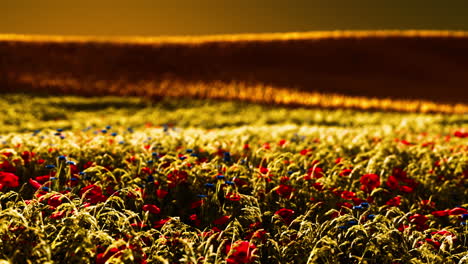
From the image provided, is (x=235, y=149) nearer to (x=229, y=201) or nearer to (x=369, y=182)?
(x=229, y=201)

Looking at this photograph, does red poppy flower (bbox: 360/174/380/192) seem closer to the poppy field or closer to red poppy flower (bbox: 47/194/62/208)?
the poppy field

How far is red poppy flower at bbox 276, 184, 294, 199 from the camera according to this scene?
4.54 metres

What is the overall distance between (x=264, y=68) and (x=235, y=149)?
2424 cm

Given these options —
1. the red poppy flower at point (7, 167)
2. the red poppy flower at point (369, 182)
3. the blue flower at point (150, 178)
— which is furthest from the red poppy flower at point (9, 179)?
the red poppy flower at point (369, 182)

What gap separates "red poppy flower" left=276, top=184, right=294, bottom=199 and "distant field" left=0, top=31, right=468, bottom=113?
53.8ft

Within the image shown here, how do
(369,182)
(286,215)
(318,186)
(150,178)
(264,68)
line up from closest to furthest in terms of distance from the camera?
(286,215) → (318,186) → (150,178) → (369,182) → (264,68)

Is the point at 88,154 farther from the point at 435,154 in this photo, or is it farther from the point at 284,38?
the point at 284,38

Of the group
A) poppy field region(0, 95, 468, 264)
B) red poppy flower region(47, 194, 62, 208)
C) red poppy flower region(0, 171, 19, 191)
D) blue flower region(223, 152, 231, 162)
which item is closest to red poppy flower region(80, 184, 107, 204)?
poppy field region(0, 95, 468, 264)

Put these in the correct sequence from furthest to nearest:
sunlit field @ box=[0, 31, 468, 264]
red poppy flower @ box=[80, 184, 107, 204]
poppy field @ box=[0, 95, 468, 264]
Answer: red poppy flower @ box=[80, 184, 107, 204]
sunlit field @ box=[0, 31, 468, 264]
poppy field @ box=[0, 95, 468, 264]

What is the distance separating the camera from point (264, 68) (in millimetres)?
30547

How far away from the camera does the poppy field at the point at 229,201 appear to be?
3.36 metres

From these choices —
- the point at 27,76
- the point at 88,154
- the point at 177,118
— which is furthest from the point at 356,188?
the point at 27,76

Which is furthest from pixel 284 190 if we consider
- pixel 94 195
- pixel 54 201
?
pixel 54 201

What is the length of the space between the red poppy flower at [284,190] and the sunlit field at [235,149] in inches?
0.8
